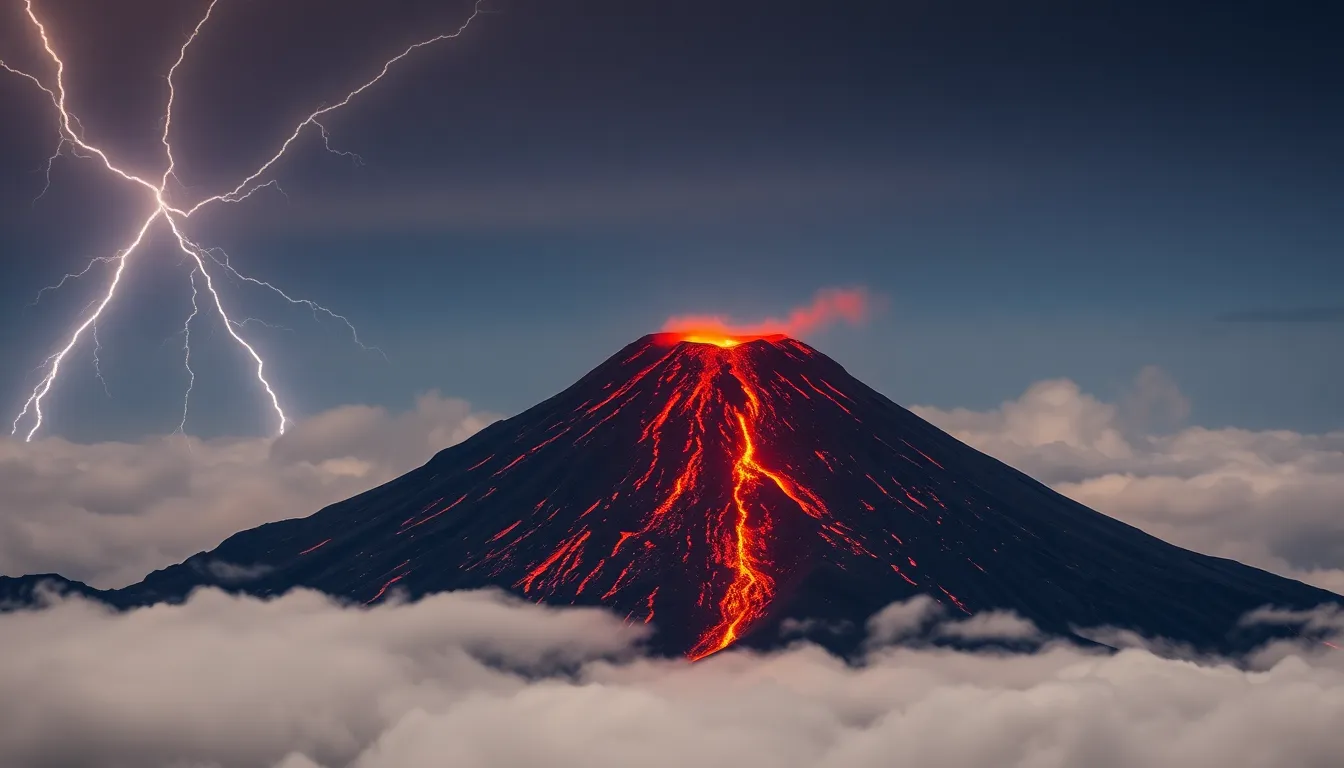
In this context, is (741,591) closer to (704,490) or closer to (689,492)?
(704,490)

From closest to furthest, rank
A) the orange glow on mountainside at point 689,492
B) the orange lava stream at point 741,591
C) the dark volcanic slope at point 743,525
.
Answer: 1. the orange lava stream at point 741,591
2. the orange glow on mountainside at point 689,492
3. the dark volcanic slope at point 743,525

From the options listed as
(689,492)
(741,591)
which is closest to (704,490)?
(689,492)

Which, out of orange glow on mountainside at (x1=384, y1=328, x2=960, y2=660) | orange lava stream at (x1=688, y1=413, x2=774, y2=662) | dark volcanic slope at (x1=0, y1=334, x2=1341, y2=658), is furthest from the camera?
dark volcanic slope at (x1=0, y1=334, x2=1341, y2=658)

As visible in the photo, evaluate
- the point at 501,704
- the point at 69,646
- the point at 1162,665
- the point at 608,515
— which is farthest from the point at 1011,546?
the point at 69,646

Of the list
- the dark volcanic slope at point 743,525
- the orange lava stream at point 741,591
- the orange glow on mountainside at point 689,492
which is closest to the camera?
the orange lava stream at point 741,591

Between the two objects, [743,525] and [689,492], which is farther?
[689,492]

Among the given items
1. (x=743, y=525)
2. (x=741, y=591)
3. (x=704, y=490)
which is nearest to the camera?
(x=741, y=591)

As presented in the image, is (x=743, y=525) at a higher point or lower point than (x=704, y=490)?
lower

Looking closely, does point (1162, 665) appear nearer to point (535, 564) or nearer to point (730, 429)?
point (730, 429)
